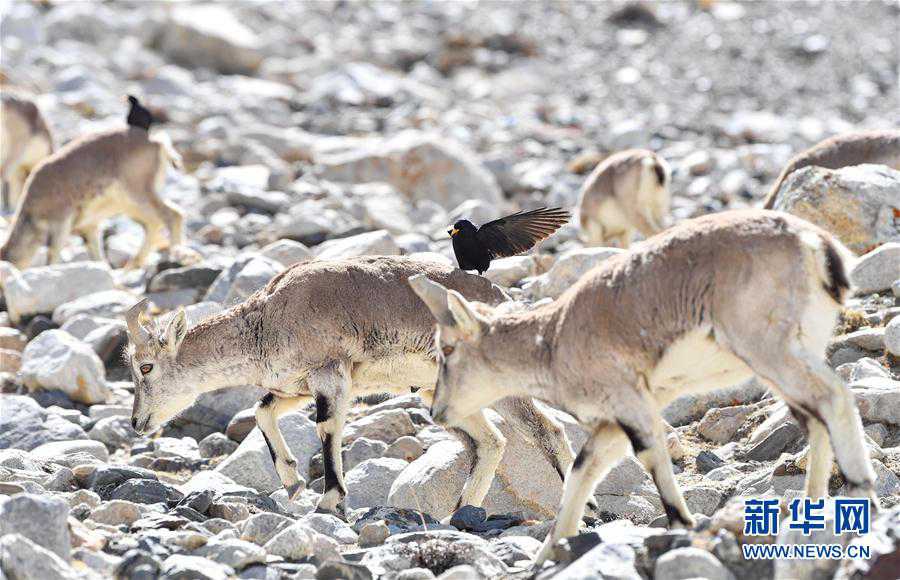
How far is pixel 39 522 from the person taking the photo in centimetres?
784

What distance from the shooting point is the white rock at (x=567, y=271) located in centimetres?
1348

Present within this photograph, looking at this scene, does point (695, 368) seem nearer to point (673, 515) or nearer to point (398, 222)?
point (673, 515)

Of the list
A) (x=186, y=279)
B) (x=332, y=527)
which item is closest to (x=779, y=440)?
(x=332, y=527)

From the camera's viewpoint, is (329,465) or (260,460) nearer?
(329,465)

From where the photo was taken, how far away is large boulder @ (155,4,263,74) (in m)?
35.7

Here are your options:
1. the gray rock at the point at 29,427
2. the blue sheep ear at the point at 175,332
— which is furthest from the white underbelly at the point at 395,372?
the gray rock at the point at 29,427

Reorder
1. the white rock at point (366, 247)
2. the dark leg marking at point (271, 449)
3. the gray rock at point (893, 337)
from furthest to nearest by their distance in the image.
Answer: the white rock at point (366, 247), the gray rock at point (893, 337), the dark leg marking at point (271, 449)

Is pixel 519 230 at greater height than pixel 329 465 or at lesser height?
greater

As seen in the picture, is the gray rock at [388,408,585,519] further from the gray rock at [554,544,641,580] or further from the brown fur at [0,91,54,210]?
the brown fur at [0,91,54,210]

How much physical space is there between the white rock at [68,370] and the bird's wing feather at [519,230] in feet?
16.4

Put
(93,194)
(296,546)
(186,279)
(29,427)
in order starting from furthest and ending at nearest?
1. (93,194)
2. (186,279)
3. (29,427)
4. (296,546)

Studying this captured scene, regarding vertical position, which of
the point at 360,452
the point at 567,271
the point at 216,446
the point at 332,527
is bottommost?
the point at 216,446

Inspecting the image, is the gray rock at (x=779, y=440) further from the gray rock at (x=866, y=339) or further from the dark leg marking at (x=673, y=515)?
the dark leg marking at (x=673, y=515)

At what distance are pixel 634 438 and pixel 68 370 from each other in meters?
7.53
